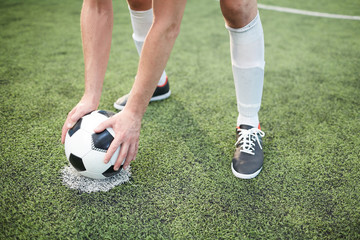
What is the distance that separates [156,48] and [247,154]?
0.70m

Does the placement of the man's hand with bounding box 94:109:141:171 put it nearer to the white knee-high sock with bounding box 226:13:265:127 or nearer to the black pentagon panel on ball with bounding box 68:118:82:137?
the black pentagon panel on ball with bounding box 68:118:82:137

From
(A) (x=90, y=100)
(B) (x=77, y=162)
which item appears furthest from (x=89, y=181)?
(A) (x=90, y=100)

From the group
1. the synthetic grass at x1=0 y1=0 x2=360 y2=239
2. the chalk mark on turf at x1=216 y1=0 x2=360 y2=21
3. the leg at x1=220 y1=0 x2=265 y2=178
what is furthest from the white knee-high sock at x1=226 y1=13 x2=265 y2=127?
the chalk mark on turf at x1=216 y1=0 x2=360 y2=21

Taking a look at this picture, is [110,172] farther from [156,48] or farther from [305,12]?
[305,12]

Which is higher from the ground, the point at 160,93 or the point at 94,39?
the point at 94,39

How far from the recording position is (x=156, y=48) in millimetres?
902

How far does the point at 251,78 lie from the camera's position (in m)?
1.27

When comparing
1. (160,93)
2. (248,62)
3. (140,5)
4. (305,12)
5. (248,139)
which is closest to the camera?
(248,62)

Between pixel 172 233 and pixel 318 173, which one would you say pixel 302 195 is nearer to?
pixel 318 173

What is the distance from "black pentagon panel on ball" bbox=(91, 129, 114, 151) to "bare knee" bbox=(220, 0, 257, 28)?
687 millimetres

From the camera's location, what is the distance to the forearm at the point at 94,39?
1.16 meters

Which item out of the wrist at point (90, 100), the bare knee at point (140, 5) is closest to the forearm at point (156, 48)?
the wrist at point (90, 100)

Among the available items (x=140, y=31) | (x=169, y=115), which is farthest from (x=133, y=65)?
(x=169, y=115)


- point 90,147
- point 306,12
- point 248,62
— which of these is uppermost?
point 248,62
